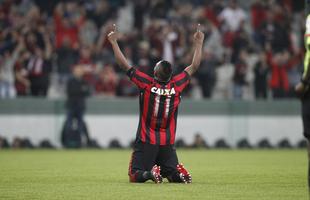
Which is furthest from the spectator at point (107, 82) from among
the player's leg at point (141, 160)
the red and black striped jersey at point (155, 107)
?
the player's leg at point (141, 160)

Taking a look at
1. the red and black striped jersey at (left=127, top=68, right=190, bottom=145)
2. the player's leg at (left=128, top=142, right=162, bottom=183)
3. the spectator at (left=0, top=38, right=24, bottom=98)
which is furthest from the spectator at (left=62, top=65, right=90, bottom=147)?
the player's leg at (left=128, top=142, right=162, bottom=183)

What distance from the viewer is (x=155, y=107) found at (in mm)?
13070

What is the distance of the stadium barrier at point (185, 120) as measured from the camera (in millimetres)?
26859

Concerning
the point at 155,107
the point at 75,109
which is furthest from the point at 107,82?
the point at 155,107

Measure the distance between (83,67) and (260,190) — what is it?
1629 centimetres

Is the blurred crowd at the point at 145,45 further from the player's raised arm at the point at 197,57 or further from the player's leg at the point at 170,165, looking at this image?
the player's leg at the point at 170,165

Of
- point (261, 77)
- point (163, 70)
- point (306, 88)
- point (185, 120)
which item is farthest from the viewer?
point (261, 77)

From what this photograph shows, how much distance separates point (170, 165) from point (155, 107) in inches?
36.1

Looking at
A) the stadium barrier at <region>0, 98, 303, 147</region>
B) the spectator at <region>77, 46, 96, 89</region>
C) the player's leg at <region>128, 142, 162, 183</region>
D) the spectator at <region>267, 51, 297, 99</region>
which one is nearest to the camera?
the player's leg at <region>128, 142, 162, 183</region>

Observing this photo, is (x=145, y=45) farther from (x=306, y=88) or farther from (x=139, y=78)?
(x=306, y=88)

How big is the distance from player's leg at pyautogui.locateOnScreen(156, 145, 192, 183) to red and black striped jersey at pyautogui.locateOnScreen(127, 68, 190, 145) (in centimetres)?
12

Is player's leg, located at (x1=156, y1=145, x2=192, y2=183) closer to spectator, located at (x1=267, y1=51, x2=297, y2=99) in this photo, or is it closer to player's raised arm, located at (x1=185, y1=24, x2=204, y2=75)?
player's raised arm, located at (x1=185, y1=24, x2=204, y2=75)

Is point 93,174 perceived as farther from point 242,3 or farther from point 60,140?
point 242,3

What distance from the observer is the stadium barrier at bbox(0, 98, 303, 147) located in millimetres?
26859
